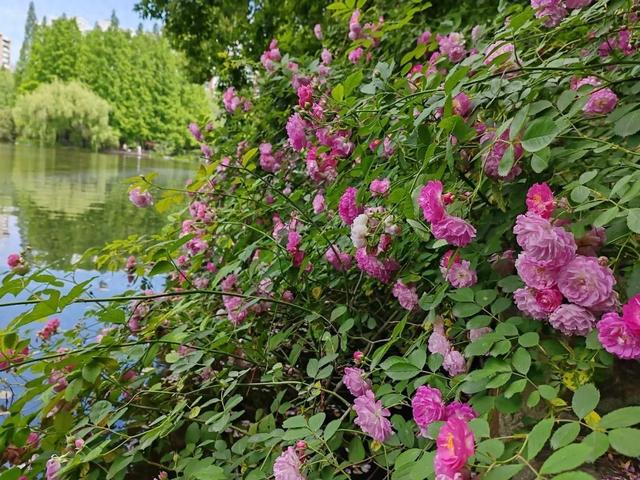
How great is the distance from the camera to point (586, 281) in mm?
617

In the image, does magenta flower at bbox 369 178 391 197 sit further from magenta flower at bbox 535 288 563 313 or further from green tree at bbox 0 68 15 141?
green tree at bbox 0 68 15 141

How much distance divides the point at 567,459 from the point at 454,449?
11cm

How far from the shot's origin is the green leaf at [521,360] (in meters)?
0.64

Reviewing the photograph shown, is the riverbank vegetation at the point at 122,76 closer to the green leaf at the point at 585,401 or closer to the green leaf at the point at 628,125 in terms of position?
the green leaf at the point at 628,125

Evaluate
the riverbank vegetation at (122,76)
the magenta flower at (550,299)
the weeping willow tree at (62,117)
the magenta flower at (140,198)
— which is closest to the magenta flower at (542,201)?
the magenta flower at (550,299)

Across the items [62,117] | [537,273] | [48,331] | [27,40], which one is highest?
[27,40]

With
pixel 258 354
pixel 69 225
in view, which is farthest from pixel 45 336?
pixel 69 225

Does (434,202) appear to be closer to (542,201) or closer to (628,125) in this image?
(542,201)

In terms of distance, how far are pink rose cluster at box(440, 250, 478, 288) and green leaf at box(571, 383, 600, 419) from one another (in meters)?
0.31

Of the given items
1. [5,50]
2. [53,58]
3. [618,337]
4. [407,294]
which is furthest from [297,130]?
[5,50]

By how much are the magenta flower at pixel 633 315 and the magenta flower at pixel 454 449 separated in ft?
0.77

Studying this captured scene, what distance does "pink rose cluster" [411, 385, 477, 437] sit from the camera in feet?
2.22

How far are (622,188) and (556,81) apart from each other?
0.40 meters

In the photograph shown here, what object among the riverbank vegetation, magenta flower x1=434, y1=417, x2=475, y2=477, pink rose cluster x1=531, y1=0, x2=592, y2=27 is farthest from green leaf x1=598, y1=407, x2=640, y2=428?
the riverbank vegetation
